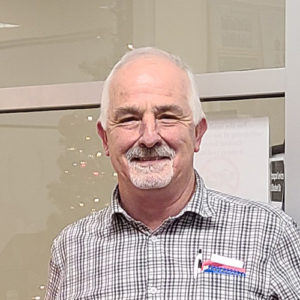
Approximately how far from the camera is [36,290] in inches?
80.4

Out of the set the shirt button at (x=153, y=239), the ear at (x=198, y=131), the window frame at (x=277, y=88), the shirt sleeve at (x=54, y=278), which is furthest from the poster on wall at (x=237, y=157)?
the shirt sleeve at (x=54, y=278)

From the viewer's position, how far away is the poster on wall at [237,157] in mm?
1629

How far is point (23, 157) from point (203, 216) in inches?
32.5

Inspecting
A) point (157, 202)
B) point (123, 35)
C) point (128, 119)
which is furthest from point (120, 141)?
point (123, 35)

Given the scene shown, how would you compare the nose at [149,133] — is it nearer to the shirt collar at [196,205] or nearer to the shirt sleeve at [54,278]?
the shirt collar at [196,205]

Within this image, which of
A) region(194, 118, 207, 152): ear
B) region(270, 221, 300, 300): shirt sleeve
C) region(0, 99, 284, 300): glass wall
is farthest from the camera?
region(0, 99, 284, 300): glass wall

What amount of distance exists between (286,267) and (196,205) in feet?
0.76

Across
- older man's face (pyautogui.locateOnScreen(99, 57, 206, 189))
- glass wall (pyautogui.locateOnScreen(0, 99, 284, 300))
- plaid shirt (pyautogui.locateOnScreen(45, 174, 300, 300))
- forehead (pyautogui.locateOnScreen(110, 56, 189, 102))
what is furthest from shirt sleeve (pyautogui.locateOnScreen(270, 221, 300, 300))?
glass wall (pyautogui.locateOnScreen(0, 99, 284, 300))

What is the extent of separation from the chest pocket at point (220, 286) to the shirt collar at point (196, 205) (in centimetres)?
14

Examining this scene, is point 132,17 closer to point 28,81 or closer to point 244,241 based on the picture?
point 28,81

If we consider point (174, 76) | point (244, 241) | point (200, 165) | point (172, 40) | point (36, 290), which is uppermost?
point (172, 40)

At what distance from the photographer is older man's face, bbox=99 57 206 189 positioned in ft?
4.58

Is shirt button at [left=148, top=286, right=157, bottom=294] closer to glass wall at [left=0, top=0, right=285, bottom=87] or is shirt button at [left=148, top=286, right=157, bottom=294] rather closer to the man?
the man

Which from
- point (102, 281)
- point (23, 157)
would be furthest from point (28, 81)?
point (102, 281)
